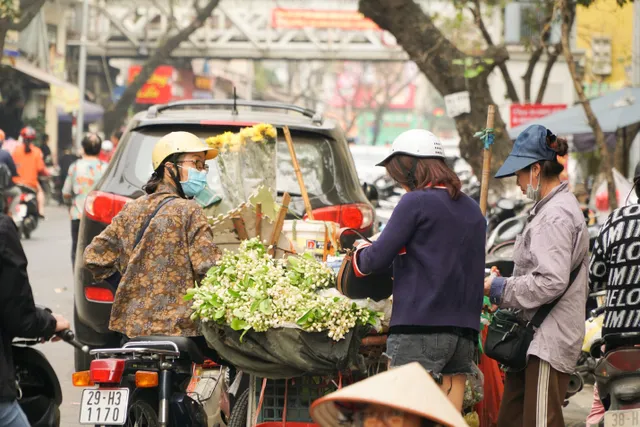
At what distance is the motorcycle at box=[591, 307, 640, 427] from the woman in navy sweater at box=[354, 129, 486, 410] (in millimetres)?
814

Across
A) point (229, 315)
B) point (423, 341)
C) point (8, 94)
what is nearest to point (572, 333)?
point (423, 341)

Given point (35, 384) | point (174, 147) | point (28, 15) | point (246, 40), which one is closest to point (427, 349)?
point (174, 147)

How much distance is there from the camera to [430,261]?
15.8 ft

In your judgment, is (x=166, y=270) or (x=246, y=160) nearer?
(x=166, y=270)

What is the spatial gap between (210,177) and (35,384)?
2.63m

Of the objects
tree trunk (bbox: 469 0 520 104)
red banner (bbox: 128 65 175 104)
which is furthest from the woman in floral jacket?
red banner (bbox: 128 65 175 104)

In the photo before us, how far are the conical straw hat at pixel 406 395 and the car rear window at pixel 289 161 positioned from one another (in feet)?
14.3

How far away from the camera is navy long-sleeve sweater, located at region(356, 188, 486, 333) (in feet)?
15.7

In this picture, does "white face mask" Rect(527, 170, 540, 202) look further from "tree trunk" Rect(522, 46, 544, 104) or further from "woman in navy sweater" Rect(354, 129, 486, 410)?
"tree trunk" Rect(522, 46, 544, 104)

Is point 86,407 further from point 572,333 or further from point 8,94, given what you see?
point 8,94

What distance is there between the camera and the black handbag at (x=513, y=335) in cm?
527

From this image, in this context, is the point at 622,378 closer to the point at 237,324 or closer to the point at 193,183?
the point at 237,324

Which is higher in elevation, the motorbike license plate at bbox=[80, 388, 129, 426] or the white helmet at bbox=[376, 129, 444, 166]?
the white helmet at bbox=[376, 129, 444, 166]

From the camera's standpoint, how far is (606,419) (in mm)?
5316
